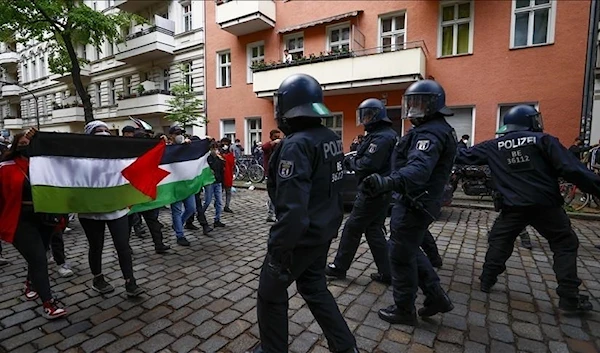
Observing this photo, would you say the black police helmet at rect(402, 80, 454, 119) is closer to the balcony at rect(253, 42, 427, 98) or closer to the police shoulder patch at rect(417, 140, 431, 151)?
the police shoulder patch at rect(417, 140, 431, 151)

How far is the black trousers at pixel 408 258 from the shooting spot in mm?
2676

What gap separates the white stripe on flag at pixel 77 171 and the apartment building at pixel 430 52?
10770mm

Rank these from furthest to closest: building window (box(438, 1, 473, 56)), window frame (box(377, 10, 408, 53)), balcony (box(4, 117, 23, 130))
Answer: balcony (box(4, 117, 23, 130)), window frame (box(377, 10, 408, 53)), building window (box(438, 1, 473, 56))

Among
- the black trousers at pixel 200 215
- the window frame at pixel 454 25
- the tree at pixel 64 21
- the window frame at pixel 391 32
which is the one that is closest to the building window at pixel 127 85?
the tree at pixel 64 21

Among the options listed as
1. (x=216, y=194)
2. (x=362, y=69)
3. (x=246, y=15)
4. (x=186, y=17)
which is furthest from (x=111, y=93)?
(x=216, y=194)

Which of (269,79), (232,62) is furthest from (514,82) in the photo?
(232,62)

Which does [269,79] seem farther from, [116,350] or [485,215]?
[116,350]

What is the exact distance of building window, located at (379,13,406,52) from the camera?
13625 millimetres

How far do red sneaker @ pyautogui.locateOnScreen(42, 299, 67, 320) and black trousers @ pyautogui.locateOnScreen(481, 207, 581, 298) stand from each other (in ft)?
13.6

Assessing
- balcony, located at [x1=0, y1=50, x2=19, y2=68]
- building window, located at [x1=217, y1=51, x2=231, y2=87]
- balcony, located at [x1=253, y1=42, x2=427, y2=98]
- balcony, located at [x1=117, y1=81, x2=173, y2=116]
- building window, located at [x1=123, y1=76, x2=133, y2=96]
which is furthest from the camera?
balcony, located at [x1=0, y1=50, x2=19, y2=68]

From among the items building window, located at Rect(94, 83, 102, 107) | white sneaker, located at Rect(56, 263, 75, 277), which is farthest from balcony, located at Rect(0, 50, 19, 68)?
white sneaker, located at Rect(56, 263, 75, 277)

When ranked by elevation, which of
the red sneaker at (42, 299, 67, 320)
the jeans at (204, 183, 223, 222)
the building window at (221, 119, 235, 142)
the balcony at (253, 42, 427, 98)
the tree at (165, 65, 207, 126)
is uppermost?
the balcony at (253, 42, 427, 98)

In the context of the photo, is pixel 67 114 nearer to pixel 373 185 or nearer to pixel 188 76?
pixel 188 76

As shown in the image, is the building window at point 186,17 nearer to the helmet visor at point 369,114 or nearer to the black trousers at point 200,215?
the black trousers at point 200,215
